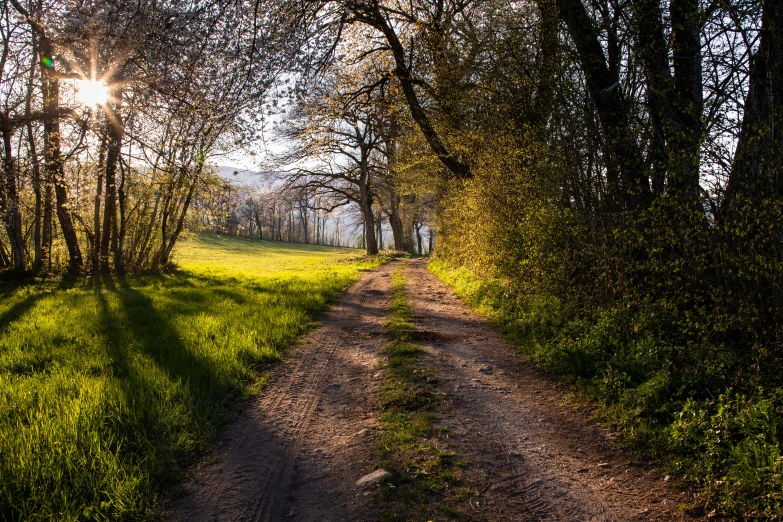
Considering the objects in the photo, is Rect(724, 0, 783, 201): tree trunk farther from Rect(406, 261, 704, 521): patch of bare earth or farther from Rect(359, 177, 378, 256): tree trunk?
Rect(359, 177, 378, 256): tree trunk

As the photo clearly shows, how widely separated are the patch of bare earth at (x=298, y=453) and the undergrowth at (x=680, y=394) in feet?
7.16

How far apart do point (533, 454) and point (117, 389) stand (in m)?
3.82

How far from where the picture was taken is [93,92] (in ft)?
29.9

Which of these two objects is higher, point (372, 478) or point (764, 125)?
point (764, 125)

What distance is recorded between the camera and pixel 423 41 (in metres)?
11.1

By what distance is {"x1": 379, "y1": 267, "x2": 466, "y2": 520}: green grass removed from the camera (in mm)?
2605

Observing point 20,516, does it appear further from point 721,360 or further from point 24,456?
point 721,360

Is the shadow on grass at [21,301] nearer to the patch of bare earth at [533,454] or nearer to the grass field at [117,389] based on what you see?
the grass field at [117,389]

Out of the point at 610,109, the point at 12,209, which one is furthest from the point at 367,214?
the point at 610,109

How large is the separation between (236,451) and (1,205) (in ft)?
40.8

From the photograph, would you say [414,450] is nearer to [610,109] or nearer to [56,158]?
[610,109]

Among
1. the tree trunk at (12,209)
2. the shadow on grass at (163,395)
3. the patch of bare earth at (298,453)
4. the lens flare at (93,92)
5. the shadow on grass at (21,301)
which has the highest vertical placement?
the lens flare at (93,92)

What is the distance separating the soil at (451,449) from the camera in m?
2.63

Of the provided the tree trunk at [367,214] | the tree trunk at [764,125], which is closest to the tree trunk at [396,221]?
the tree trunk at [367,214]
